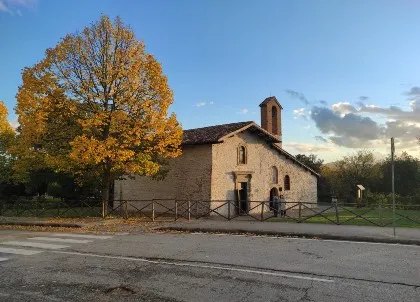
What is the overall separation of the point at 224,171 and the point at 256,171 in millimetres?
4143

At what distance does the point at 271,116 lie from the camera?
3275 cm

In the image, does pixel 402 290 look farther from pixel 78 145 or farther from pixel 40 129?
pixel 40 129

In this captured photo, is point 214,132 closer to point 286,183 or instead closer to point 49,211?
point 286,183

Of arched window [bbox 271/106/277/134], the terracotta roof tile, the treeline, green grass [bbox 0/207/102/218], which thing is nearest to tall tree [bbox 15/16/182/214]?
the terracotta roof tile

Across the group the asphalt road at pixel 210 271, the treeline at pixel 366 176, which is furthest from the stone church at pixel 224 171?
the treeline at pixel 366 176

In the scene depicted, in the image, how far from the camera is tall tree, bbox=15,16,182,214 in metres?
18.7

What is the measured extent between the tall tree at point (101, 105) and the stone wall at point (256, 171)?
498 cm

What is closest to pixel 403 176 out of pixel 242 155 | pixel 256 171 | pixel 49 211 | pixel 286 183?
pixel 286 183

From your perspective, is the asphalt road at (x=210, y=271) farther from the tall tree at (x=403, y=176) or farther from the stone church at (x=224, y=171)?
the tall tree at (x=403, y=176)

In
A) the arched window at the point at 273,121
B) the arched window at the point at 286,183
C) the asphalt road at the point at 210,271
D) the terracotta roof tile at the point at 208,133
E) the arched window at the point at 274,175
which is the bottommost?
the asphalt road at the point at 210,271

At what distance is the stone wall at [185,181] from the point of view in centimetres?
2356

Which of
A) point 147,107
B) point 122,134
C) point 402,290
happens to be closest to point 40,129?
point 122,134

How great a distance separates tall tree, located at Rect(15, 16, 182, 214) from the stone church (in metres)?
3.96

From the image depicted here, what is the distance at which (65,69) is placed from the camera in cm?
1911
